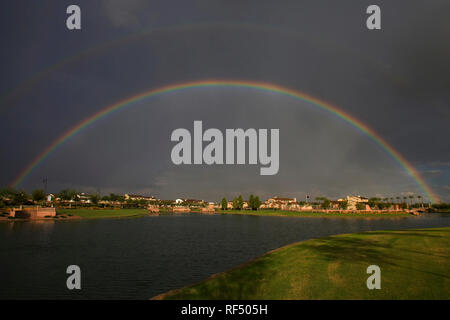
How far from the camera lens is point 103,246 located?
147 feet

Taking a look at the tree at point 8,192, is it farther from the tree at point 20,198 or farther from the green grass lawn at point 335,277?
the green grass lawn at point 335,277

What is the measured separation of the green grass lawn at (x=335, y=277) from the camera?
13234 millimetres

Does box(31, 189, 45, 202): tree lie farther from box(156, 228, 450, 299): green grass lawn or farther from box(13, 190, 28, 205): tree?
box(156, 228, 450, 299): green grass lawn

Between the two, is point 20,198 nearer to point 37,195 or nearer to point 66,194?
point 37,195

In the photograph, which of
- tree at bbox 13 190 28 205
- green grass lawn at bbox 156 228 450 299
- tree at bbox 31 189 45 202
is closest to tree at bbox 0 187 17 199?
tree at bbox 13 190 28 205

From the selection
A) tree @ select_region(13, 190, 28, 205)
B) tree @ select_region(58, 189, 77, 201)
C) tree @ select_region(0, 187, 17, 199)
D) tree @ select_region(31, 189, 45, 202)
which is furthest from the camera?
tree @ select_region(58, 189, 77, 201)

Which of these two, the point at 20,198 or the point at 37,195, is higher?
the point at 37,195

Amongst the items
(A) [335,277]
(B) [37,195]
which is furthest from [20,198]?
(A) [335,277]

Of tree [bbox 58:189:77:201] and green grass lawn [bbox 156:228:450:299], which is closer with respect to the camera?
green grass lawn [bbox 156:228:450:299]

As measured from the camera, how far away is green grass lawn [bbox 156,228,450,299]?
521 inches

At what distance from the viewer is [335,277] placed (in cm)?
1548
